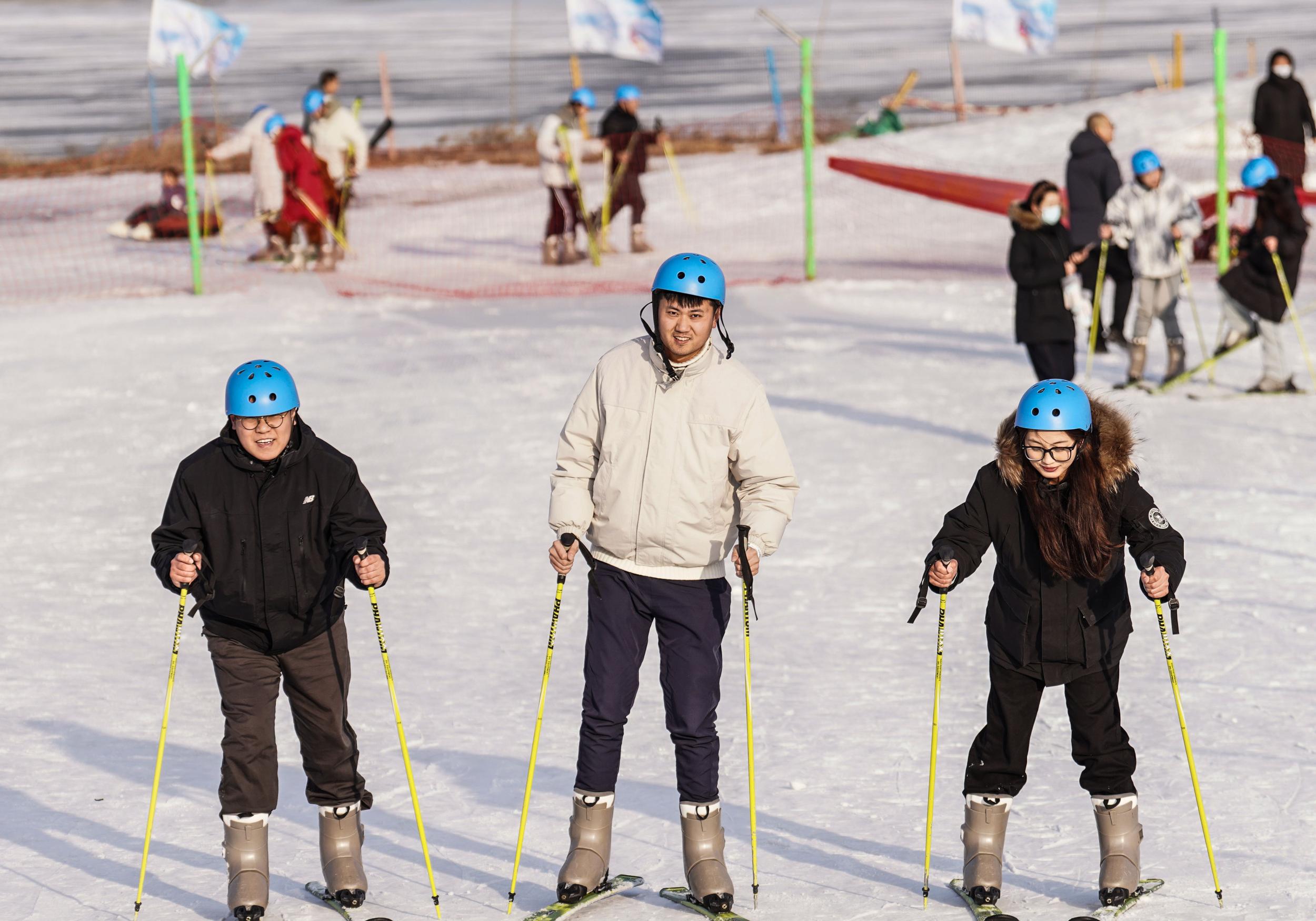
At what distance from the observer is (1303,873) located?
16.0 ft

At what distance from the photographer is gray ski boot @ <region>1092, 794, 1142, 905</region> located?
4.66 m

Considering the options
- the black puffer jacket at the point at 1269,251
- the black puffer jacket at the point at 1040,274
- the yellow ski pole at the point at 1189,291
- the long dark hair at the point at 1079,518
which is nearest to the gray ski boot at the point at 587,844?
the long dark hair at the point at 1079,518

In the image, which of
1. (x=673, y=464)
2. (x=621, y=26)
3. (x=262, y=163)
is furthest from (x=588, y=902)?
(x=621, y=26)

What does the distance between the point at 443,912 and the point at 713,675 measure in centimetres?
95

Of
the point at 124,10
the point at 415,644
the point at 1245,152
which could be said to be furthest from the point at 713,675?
the point at 124,10

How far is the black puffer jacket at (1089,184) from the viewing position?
13.6 meters

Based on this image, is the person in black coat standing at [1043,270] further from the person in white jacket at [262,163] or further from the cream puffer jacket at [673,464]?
the person in white jacket at [262,163]

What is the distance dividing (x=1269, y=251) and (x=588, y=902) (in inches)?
314

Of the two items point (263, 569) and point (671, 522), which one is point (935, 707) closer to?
point (671, 522)

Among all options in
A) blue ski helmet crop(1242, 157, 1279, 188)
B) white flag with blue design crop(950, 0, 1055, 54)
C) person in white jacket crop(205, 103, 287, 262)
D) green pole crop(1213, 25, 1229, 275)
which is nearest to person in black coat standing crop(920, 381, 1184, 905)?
blue ski helmet crop(1242, 157, 1279, 188)

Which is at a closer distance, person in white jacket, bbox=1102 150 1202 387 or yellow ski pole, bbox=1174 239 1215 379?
person in white jacket, bbox=1102 150 1202 387

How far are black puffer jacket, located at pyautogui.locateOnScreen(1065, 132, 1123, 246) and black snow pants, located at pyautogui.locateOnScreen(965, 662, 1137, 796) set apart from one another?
371 inches

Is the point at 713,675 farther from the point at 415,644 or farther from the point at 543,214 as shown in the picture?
the point at 543,214

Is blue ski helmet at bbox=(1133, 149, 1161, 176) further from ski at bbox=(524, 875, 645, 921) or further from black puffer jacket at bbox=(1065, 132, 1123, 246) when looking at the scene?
Answer: ski at bbox=(524, 875, 645, 921)
